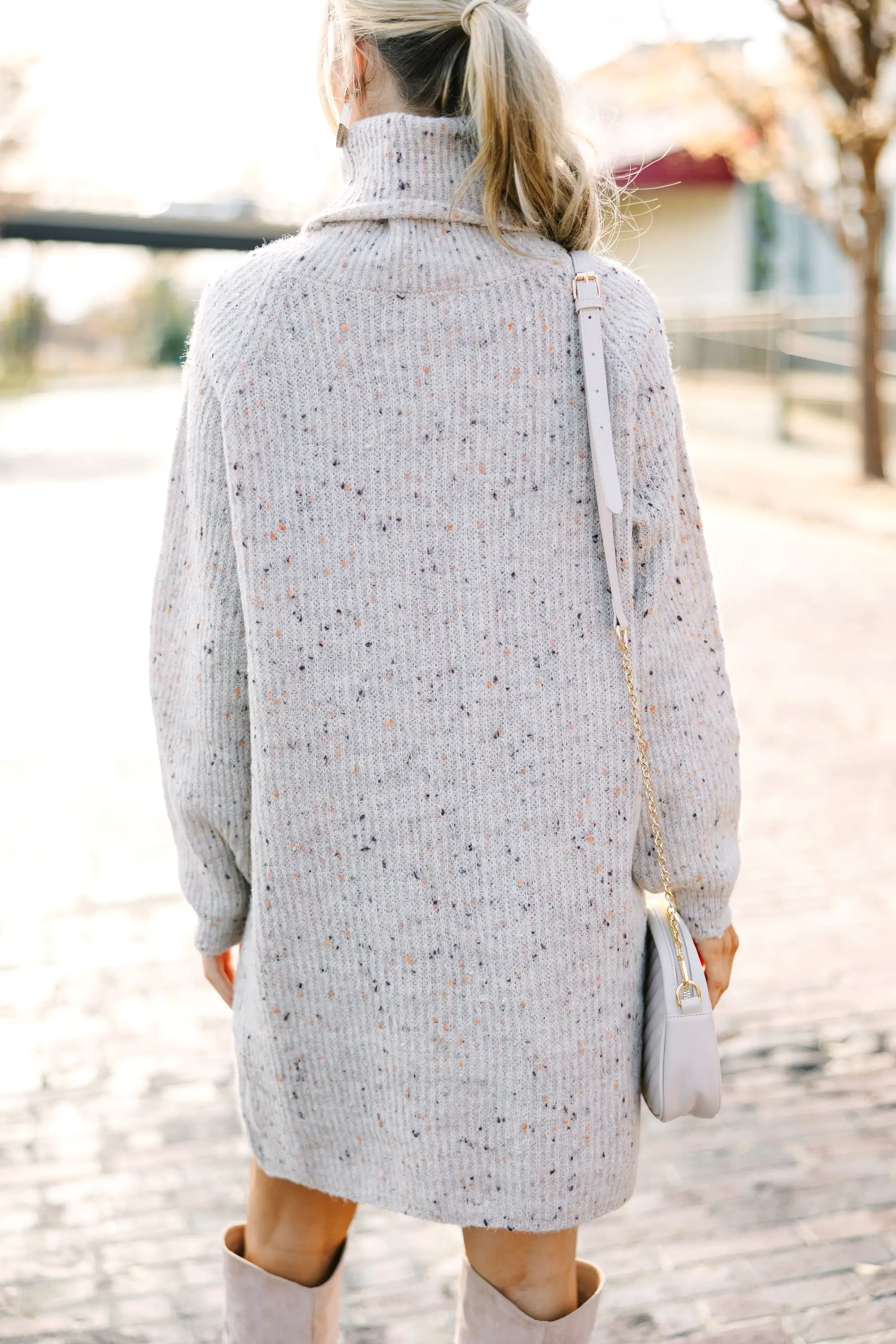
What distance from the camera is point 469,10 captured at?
144cm

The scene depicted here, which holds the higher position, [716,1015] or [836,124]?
[836,124]

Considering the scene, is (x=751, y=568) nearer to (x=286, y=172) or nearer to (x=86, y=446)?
(x=86, y=446)

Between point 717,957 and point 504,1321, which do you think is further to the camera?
point 717,957

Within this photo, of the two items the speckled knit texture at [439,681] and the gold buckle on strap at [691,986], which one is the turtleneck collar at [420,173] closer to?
the speckled knit texture at [439,681]

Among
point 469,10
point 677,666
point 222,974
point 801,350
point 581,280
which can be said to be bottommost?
point 801,350

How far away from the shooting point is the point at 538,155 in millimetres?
1491

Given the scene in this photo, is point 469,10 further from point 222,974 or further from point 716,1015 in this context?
point 716,1015

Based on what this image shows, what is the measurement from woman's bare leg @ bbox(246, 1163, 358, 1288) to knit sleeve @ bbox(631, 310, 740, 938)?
21.4 inches

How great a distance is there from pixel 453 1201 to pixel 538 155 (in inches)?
44.2

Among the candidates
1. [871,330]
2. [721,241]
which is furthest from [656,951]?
[721,241]

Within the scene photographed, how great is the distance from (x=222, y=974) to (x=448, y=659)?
57 cm

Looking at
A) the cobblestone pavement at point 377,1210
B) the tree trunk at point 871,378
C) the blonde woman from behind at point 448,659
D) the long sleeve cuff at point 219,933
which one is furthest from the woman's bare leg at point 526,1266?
the tree trunk at point 871,378

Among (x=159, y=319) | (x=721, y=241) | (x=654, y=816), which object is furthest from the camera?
(x=159, y=319)

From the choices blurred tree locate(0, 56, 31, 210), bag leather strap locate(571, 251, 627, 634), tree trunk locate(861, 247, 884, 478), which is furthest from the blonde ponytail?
blurred tree locate(0, 56, 31, 210)
